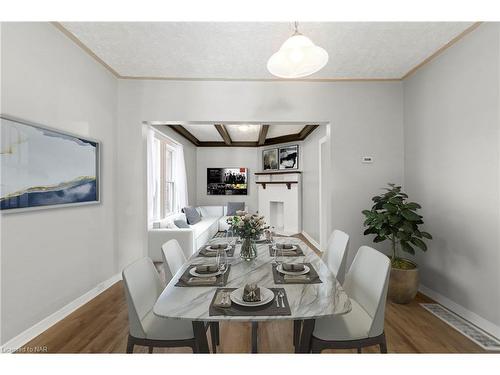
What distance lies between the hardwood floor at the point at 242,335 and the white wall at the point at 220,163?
518 centimetres

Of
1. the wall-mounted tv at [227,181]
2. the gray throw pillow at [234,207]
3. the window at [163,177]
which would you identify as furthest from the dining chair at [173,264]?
the wall-mounted tv at [227,181]

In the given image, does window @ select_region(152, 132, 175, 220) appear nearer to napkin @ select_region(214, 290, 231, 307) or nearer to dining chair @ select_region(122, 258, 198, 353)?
dining chair @ select_region(122, 258, 198, 353)

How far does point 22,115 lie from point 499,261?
153 inches

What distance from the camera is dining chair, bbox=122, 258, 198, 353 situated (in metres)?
1.37

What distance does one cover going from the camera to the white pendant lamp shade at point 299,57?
1.61 metres

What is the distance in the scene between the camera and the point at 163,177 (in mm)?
5402

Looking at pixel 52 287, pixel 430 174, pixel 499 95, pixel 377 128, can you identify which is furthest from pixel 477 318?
pixel 52 287

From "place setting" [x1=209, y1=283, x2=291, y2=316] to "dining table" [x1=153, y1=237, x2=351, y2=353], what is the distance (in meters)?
0.02

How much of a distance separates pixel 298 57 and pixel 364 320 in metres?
1.69

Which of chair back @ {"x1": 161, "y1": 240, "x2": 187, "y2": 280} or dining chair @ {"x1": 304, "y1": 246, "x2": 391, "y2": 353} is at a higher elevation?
chair back @ {"x1": 161, "y1": 240, "x2": 187, "y2": 280}

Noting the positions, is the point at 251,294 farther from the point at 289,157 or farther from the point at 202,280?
the point at 289,157

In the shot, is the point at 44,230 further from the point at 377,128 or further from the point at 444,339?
the point at 377,128

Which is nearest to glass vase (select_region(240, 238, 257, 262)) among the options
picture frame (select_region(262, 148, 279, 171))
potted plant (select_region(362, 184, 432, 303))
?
potted plant (select_region(362, 184, 432, 303))

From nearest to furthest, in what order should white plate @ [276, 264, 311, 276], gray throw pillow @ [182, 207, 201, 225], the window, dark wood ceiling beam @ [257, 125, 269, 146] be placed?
white plate @ [276, 264, 311, 276] → the window → dark wood ceiling beam @ [257, 125, 269, 146] → gray throw pillow @ [182, 207, 201, 225]
